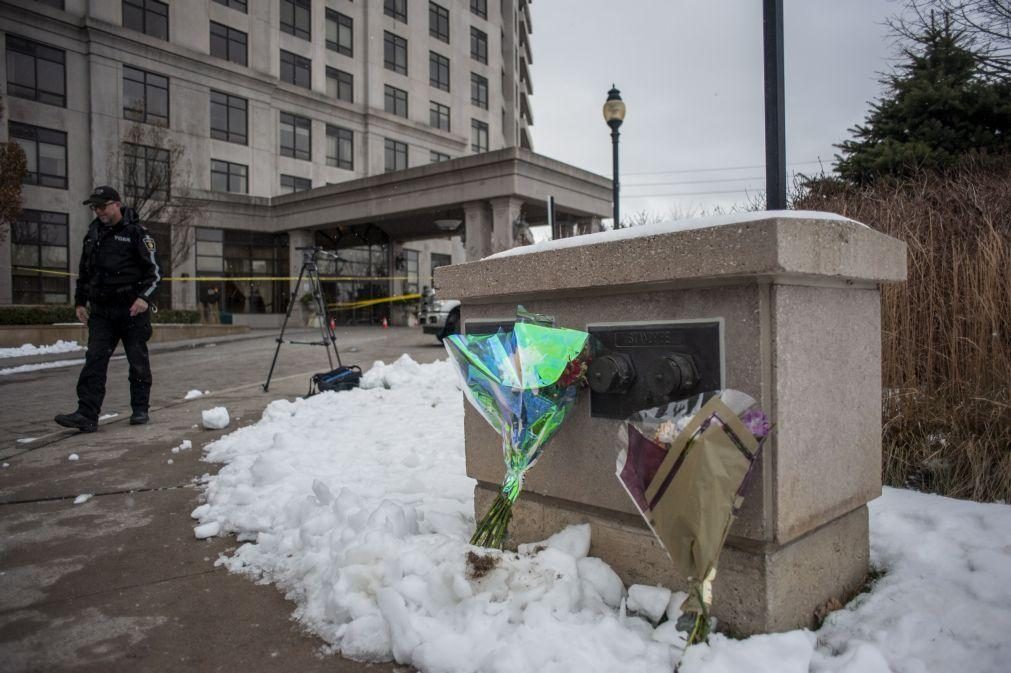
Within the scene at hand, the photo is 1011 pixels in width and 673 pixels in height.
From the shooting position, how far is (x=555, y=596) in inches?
82.3

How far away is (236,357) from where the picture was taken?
1277cm

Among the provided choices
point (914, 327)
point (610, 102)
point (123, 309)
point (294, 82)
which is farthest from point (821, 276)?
point (294, 82)

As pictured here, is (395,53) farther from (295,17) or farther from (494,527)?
(494,527)

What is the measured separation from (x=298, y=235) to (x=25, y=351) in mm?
14105

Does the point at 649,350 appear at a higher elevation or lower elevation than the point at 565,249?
lower

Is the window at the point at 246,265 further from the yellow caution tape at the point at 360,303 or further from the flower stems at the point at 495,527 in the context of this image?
the flower stems at the point at 495,527

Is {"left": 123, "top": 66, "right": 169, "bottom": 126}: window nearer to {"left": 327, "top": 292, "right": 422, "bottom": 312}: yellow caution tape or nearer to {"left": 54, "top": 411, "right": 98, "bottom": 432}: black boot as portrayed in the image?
{"left": 327, "top": 292, "right": 422, "bottom": 312}: yellow caution tape

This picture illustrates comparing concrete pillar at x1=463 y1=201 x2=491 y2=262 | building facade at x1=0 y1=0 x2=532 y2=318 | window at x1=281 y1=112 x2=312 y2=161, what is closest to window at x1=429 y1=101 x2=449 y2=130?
building facade at x1=0 y1=0 x2=532 y2=318

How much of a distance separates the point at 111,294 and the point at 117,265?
267 mm

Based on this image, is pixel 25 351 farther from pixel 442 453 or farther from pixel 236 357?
pixel 442 453

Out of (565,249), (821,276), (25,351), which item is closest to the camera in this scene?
(821,276)

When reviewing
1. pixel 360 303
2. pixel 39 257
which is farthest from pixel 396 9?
pixel 39 257

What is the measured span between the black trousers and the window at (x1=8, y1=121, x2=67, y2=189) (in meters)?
23.9

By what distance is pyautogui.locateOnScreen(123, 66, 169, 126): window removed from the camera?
85.3 ft
